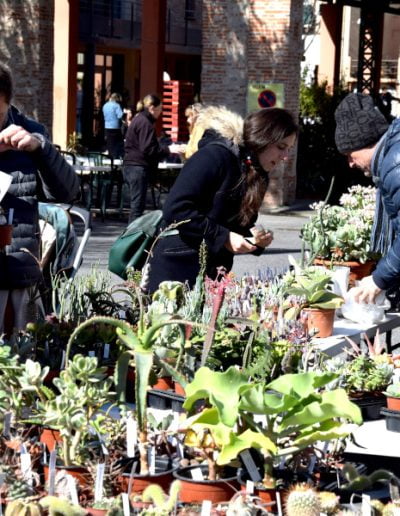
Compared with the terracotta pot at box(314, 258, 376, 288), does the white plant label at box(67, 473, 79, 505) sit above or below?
above

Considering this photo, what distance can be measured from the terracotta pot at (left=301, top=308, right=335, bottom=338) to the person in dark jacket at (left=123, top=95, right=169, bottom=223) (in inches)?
366

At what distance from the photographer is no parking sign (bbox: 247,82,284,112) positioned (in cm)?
1773

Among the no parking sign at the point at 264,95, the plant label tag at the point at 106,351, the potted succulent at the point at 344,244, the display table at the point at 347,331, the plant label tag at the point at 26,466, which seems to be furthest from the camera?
the no parking sign at the point at 264,95

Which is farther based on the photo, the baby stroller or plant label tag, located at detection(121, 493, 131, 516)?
the baby stroller

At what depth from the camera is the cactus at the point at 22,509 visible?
84.4 inches

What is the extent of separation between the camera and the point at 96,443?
250cm

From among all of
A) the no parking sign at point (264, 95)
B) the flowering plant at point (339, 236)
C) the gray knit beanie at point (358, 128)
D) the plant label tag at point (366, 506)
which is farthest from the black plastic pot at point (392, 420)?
the no parking sign at point (264, 95)

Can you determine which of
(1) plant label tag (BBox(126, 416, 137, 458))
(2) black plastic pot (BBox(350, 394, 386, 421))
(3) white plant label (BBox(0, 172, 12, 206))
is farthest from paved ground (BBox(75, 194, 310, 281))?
(1) plant label tag (BBox(126, 416, 137, 458))

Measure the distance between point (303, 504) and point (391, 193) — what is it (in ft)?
6.08

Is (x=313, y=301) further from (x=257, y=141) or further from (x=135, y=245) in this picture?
(x=135, y=245)

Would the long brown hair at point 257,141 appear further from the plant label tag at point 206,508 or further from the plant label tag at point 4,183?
the plant label tag at point 206,508

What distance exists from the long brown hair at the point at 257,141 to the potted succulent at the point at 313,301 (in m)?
0.35

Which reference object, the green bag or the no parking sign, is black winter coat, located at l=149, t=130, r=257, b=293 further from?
the no parking sign

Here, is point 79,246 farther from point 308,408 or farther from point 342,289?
point 308,408
